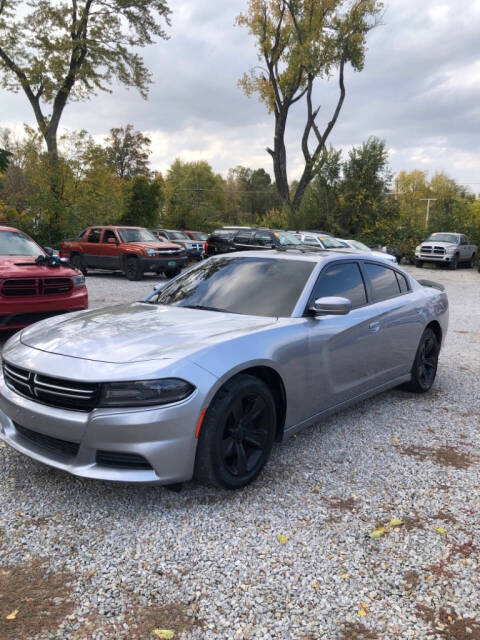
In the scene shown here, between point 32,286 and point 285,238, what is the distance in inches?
559

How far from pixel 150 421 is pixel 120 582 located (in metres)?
0.78

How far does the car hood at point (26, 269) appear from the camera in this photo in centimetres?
674

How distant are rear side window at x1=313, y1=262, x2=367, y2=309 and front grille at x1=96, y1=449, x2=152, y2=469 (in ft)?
6.21

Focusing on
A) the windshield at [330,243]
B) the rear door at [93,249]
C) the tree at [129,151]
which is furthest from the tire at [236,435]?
the tree at [129,151]

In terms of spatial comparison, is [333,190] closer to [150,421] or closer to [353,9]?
[353,9]

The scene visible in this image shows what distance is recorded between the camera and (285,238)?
65.9ft

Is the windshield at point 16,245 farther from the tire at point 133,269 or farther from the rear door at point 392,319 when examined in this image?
the tire at point 133,269

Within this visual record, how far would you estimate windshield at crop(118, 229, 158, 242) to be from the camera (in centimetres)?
1688

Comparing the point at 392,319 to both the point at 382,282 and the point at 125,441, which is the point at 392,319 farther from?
the point at 125,441

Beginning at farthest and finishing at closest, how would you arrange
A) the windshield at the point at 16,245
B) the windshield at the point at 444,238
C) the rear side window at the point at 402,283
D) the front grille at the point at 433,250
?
the windshield at the point at 444,238 < the front grille at the point at 433,250 < the windshield at the point at 16,245 < the rear side window at the point at 402,283

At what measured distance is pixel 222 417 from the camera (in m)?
3.05

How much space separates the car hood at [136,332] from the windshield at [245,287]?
7.0 inches

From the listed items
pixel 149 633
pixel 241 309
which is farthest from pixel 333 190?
pixel 149 633

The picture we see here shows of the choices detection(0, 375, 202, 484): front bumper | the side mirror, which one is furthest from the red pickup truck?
detection(0, 375, 202, 484): front bumper
